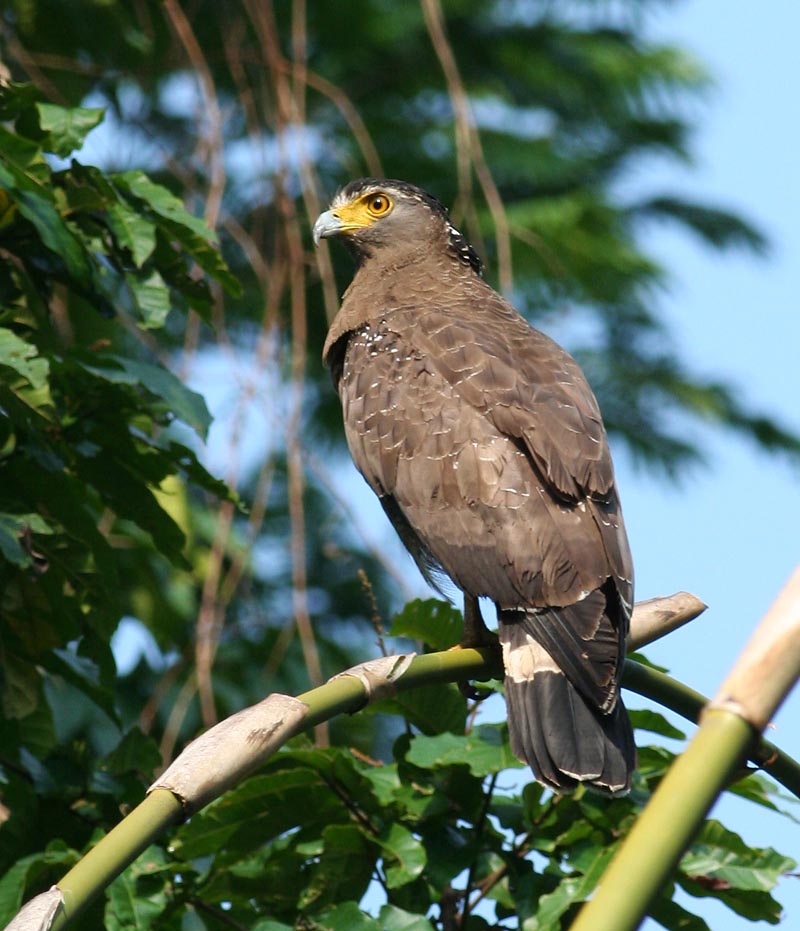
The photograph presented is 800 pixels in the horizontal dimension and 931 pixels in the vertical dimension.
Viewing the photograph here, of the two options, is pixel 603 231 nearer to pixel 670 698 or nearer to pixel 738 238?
pixel 738 238

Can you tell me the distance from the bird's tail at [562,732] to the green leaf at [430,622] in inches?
6.6

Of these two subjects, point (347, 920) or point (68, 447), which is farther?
point (68, 447)

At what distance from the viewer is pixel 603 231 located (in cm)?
1266

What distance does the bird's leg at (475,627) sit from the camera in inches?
147

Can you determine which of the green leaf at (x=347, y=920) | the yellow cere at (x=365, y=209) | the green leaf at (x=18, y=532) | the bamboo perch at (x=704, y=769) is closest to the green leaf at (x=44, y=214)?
the green leaf at (x=18, y=532)

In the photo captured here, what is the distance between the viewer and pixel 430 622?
330 centimetres

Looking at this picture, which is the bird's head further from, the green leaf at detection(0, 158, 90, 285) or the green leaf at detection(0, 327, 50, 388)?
the green leaf at detection(0, 327, 50, 388)

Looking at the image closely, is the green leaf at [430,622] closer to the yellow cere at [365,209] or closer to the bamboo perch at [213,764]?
the bamboo perch at [213,764]

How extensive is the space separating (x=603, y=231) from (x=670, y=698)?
10133 mm

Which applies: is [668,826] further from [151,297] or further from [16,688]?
[151,297]

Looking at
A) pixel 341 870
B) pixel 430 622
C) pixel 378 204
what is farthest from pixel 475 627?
pixel 378 204

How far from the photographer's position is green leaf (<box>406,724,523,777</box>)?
9.91 feet

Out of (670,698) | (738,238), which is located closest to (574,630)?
(670,698)

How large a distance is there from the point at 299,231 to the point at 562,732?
122 inches
